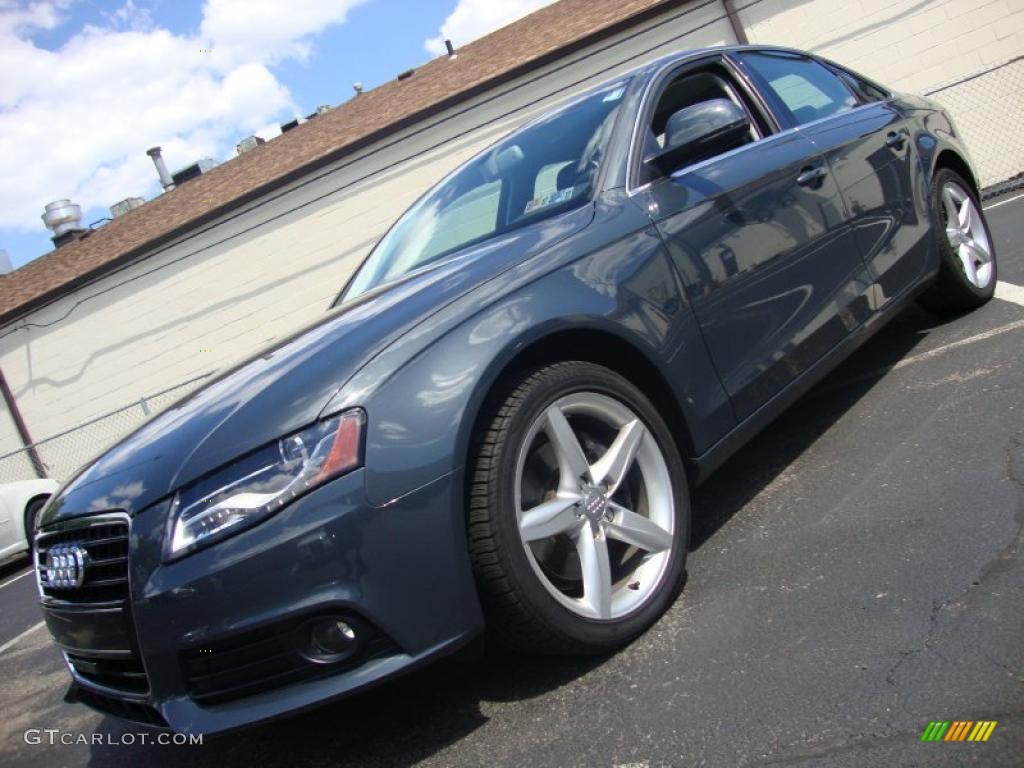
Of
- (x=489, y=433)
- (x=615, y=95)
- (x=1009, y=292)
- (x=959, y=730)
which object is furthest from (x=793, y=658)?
(x=1009, y=292)

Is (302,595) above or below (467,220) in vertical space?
below

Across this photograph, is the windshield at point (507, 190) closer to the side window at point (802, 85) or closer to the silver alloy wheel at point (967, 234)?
the side window at point (802, 85)

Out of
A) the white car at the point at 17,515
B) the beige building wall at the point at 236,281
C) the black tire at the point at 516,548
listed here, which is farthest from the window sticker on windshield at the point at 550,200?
the beige building wall at the point at 236,281

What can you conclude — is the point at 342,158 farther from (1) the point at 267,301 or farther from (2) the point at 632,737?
(2) the point at 632,737

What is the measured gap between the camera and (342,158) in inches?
587

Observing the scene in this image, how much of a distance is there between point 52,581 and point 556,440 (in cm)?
143

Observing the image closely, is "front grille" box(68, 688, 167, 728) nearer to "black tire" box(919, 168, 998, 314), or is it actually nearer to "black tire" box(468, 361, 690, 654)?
"black tire" box(468, 361, 690, 654)

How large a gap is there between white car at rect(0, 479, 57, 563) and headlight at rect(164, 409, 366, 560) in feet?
23.5

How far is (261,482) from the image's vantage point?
81.0 inches

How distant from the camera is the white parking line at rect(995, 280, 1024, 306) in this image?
4836 mm

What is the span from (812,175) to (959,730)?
2.41m

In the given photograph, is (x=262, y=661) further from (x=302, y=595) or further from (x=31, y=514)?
(x=31, y=514)

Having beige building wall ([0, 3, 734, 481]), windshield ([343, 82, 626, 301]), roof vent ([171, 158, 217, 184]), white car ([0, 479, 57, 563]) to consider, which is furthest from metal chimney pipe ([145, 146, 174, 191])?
windshield ([343, 82, 626, 301])

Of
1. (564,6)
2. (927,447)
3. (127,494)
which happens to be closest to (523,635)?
(127,494)
